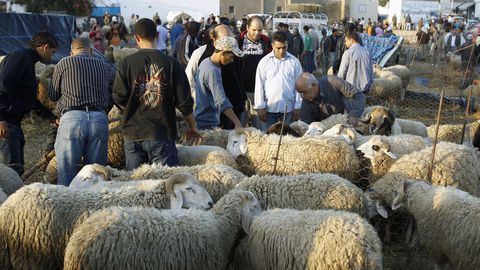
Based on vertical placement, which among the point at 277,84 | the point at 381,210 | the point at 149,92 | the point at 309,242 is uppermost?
the point at 149,92

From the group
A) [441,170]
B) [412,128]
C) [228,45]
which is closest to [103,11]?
[412,128]

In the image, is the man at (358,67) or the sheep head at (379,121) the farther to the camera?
the man at (358,67)

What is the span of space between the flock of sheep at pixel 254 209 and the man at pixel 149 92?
1.04 feet

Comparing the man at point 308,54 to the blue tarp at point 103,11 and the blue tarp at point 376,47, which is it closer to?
the blue tarp at point 376,47

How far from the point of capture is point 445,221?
3963 mm

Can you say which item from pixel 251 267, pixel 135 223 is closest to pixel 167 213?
pixel 135 223

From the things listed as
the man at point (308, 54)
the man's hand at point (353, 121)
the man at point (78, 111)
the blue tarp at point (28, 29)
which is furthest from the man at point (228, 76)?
the man at point (308, 54)

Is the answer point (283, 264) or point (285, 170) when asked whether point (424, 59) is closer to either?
point (285, 170)

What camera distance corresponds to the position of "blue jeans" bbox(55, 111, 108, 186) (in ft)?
15.1

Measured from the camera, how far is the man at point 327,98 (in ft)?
20.0

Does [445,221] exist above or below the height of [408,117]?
above

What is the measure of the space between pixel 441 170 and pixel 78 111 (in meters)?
3.12

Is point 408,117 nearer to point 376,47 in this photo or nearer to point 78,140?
point 78,140

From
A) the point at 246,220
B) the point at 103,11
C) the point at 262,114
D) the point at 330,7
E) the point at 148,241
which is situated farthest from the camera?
the point at 330,7
